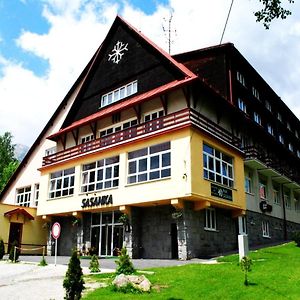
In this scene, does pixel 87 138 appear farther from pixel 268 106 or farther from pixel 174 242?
pixel 268 106

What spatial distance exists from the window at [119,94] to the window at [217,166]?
8.06 metres

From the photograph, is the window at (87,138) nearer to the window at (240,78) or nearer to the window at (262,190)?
the window at (240,78)

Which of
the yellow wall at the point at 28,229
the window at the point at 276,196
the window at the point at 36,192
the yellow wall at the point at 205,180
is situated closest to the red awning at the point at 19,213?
the yellow wall at the point at 28,229

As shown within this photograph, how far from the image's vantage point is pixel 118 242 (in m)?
25.4

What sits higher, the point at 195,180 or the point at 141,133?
the point at 141,133

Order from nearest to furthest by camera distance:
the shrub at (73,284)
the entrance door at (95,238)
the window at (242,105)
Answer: the shrub at (73,284) < the entrance door at (95,238) < the window at (242,105)

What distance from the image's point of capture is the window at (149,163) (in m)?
22.5

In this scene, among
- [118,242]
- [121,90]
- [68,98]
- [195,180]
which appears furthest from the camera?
[68,98]

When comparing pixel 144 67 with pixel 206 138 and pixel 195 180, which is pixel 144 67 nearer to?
pixel 206 138

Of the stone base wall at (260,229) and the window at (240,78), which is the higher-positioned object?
the window at (240,78)

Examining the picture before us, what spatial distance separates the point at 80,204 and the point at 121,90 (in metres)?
9.21

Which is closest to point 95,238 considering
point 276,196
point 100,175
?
point 100,175

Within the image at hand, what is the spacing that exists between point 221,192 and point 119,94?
37.5 ft

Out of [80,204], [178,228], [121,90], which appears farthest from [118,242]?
[121,90]
